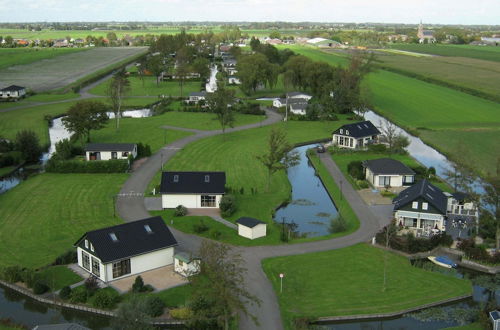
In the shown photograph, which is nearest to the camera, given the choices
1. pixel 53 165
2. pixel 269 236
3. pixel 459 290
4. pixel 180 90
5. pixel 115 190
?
pixel 459 290

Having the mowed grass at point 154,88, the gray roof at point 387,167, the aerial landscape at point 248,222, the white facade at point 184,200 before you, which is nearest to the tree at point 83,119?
the aerial landscape at point 248,222

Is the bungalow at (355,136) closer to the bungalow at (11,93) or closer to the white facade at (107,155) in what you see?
the white facade at (107,155)

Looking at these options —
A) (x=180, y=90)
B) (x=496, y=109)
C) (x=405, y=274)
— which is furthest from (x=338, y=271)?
(x=180, y=90)

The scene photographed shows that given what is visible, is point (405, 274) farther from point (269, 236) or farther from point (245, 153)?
point (245, 153)

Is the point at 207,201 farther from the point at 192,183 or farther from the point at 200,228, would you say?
the point at 200,228

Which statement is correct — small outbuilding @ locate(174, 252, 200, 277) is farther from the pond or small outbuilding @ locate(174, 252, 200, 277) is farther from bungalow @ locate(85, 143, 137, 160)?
bungalow @ locate(85, 143, 137, 160)

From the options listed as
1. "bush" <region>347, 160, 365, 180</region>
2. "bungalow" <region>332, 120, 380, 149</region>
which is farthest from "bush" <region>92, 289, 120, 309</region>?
"bungalow" <region>332, 120, 380, 149</region>

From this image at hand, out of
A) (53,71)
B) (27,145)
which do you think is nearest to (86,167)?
(27,145)
